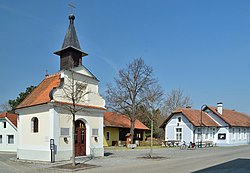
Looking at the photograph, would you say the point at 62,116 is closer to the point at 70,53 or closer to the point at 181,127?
the point at 70,53

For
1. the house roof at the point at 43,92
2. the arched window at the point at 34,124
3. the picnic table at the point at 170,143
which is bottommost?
the picnic table at the point at 170,143

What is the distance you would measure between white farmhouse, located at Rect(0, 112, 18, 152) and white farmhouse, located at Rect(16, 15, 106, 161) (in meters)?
11.9

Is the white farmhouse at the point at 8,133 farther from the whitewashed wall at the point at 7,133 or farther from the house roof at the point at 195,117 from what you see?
the house roof at the point at 195,117

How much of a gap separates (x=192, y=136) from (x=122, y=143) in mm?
10587

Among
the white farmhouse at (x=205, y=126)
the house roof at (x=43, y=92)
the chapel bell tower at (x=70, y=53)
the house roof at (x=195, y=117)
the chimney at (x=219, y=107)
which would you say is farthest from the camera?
the chimney at (x=219, y=107)

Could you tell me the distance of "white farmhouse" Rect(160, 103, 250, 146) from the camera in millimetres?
40594

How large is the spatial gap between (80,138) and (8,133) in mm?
16479

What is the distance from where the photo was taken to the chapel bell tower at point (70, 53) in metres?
22.1

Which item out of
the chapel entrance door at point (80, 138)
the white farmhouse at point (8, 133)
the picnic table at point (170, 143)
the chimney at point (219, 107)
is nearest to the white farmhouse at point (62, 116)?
the chapel entrance door at point (80, 138)

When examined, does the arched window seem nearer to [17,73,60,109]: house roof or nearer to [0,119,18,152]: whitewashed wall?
[17,73,60,109]: house roof

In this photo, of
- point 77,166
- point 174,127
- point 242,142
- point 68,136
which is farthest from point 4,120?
point 242,142

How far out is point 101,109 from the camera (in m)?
22.6

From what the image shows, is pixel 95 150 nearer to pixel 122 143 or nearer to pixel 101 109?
pixel 101 109

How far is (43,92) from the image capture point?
68.7 ft
